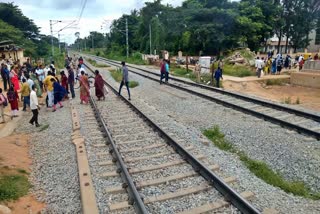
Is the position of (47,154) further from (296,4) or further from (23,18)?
(23,18)

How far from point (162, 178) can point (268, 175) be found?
6.80ft

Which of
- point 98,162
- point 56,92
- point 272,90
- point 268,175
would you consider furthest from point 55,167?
point 272,90

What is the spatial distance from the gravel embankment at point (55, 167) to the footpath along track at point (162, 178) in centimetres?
63

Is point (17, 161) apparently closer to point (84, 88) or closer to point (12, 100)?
point (12, 100)

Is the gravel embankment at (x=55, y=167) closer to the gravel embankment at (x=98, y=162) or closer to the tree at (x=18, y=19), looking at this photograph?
the gravel embankment at (x=98, y=162)

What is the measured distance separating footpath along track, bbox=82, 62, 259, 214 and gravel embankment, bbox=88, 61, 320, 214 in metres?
0.38

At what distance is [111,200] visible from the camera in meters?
5.12

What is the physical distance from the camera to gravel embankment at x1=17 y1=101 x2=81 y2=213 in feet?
17.2

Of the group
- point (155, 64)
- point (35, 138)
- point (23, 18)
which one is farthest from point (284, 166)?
point (23, 18)

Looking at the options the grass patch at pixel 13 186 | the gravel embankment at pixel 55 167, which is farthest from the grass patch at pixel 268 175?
the grass patch at pixel 13 186

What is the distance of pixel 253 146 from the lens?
768 centimetres

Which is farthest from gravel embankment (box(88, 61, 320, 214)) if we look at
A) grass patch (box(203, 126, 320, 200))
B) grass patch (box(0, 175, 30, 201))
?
grass patch (box(0, 175, 30, 201))

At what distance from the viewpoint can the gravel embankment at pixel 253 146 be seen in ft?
17.0

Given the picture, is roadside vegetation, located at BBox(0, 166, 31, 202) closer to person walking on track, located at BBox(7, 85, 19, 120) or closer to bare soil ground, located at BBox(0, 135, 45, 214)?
bare soil ground, located at BBox(0, 135, 45, 214)
